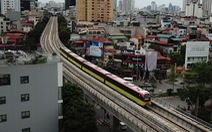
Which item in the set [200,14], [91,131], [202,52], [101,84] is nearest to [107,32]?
[202,52]

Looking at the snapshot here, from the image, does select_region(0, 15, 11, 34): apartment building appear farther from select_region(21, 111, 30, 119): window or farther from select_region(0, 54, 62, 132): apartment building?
select_region(21, 111, 30, 119): window

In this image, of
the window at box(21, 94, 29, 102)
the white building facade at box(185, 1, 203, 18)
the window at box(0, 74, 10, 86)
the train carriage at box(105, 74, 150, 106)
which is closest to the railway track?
the train carriage at box(105, 74, 150, 106)

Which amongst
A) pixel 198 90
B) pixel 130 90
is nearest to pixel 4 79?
pixel 130 90

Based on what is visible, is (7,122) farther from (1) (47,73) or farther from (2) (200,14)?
(2) (200,14)

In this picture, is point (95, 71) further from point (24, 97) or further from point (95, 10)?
point (95, 10)

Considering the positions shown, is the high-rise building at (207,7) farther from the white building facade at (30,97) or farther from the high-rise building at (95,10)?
the white building facade at (30,97)
